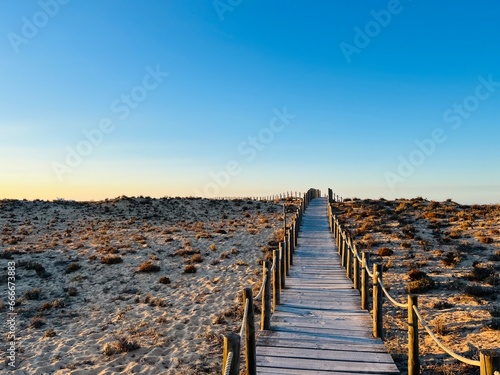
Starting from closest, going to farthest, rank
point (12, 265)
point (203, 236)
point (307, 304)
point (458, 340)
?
point (458, 340), point (307, 304), point (12, 265), point (203, 236)

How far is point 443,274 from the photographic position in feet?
47.3

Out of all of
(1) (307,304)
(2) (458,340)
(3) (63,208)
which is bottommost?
(2) (458,340)

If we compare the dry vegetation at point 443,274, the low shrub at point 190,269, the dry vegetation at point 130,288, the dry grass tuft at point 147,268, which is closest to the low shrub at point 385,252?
the dry vegetation at point 443,274

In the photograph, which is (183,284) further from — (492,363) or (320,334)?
(492,363)

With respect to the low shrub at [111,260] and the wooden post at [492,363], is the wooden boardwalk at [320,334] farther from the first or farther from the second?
the low shrub at [111,260]

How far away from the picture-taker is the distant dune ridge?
30.3 feet

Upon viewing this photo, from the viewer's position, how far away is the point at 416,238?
67.3 ft

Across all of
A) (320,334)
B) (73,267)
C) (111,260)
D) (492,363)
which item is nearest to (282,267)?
(320,334)

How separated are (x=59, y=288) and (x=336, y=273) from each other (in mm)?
11656

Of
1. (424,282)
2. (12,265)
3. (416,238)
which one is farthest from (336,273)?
(12,265)

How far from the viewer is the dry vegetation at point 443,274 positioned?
8.88 meters

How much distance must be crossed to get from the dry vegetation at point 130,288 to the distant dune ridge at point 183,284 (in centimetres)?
6

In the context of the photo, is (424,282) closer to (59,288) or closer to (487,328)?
(487,328)

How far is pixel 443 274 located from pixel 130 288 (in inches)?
506
